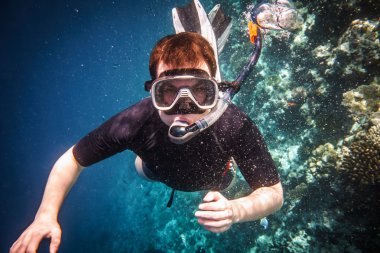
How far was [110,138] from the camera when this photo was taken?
7.65 ft

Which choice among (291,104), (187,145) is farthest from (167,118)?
(291,104)

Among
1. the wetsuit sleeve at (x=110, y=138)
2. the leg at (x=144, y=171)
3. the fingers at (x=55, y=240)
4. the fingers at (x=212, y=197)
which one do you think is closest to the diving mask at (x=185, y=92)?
the wetsuit sleeve at (x=110, y=138)

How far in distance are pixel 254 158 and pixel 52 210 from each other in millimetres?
1929

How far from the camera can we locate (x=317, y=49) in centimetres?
566

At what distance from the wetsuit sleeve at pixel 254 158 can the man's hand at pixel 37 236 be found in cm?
173

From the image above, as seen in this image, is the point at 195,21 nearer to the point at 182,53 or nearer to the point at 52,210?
the point at 182,53

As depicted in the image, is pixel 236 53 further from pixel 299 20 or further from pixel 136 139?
pixel 136 139

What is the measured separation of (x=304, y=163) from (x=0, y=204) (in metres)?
63.2

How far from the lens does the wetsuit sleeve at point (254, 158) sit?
2.10 m

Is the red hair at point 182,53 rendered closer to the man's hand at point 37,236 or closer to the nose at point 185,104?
the nose at point 185,104

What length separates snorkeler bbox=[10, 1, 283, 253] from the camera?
1.96 meters

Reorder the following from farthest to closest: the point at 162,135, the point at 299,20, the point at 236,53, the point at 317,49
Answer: the point at 236,53 < the point at 299,20 < the point at 317,49 < the point at 162,135

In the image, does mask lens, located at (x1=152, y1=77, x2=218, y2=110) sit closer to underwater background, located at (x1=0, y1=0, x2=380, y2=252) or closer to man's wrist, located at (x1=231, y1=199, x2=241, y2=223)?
man's wrist, located at (x1=231, y1=199, x2=241, y2=223)

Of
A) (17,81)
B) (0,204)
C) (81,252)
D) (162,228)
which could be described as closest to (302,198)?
(162,228)
